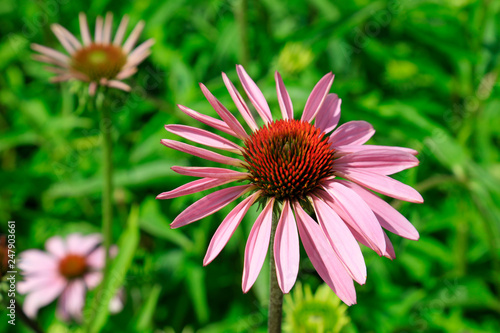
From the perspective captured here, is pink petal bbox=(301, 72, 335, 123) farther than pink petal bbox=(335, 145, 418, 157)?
Yes

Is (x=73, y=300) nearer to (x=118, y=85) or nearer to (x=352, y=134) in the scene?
(x=118, y=85)

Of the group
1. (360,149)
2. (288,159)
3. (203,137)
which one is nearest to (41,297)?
(203,137)

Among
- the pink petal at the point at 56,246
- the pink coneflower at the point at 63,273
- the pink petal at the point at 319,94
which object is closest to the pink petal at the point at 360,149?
the pink petal at the point at 319,94

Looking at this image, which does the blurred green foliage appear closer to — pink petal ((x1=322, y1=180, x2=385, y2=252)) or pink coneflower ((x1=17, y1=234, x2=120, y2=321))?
pink coneflower ((x1=17, y1=234, x2=120, y2=321))

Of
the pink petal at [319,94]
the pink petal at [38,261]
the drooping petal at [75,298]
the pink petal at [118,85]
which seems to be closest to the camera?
the pink petal at [319,94]

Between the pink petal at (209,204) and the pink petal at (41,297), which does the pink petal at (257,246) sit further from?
the pink petal at (41,297)

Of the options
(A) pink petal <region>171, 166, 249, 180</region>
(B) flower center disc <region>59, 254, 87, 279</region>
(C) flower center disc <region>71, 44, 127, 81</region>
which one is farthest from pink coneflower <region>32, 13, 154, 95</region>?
(B) flower center disc <region>59, 254, 87, 279</region>
